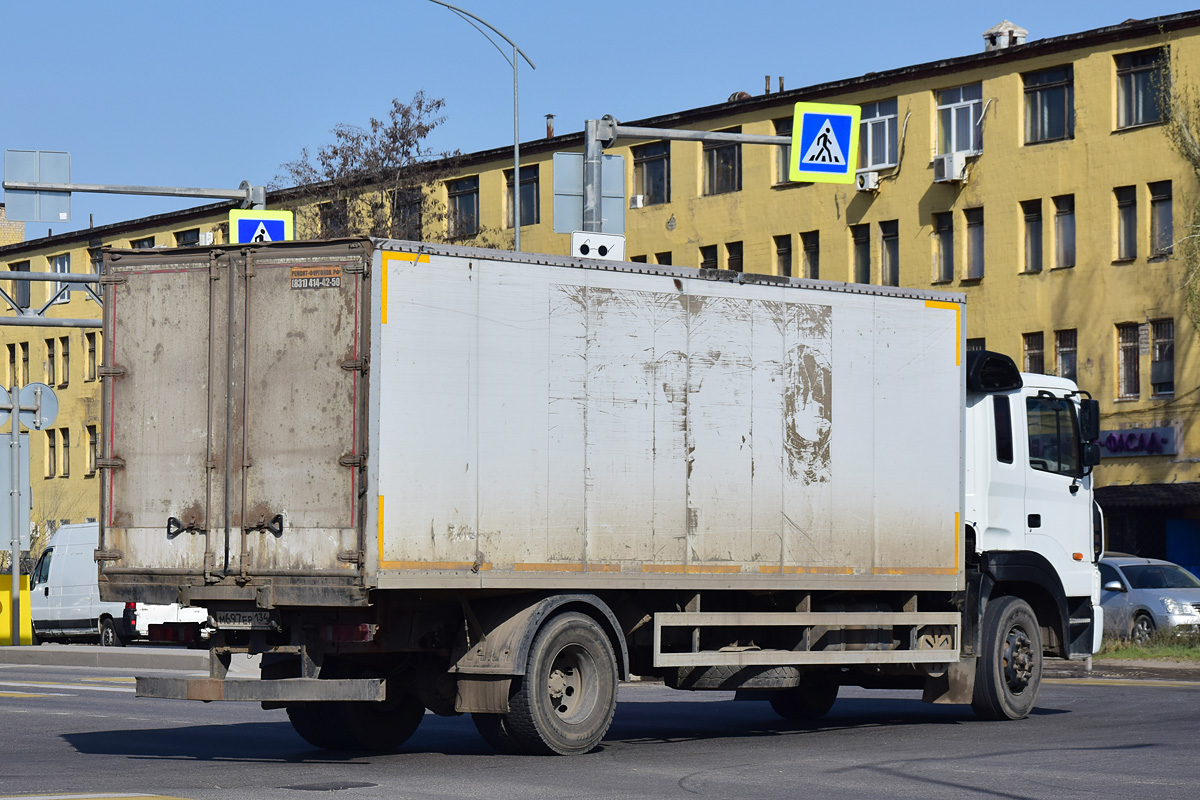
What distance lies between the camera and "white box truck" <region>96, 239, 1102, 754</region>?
1223cm

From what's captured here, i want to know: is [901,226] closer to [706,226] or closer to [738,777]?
[706,226]

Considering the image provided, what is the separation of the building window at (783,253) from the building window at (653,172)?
13.6 ft

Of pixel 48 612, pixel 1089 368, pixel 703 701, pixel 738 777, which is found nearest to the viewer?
pixel 738 777

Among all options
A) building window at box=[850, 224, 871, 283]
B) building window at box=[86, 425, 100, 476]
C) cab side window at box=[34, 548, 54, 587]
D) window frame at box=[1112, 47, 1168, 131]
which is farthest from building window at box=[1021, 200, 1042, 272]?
building window at box=[86, 425, 100, 476]

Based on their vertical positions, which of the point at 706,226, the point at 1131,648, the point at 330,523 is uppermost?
the point at 706,226

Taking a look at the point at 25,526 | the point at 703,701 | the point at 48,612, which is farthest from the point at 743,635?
the point at 48,612

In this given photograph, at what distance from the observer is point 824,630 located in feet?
47.9

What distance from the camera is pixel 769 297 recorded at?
14164 mm

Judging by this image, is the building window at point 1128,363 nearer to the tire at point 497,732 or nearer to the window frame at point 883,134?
the window frame at point 883,134

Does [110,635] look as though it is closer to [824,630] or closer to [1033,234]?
[824,630]

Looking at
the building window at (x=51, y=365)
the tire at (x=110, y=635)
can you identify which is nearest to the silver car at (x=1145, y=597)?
the tire at (x=110, y=635)

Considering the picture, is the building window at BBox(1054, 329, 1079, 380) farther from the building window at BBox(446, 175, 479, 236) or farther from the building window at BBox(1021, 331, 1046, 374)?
the building window at BBox(446, 175, 479, 236)

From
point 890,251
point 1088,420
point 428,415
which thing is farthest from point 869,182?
point 428,415

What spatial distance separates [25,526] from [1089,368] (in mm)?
25986
